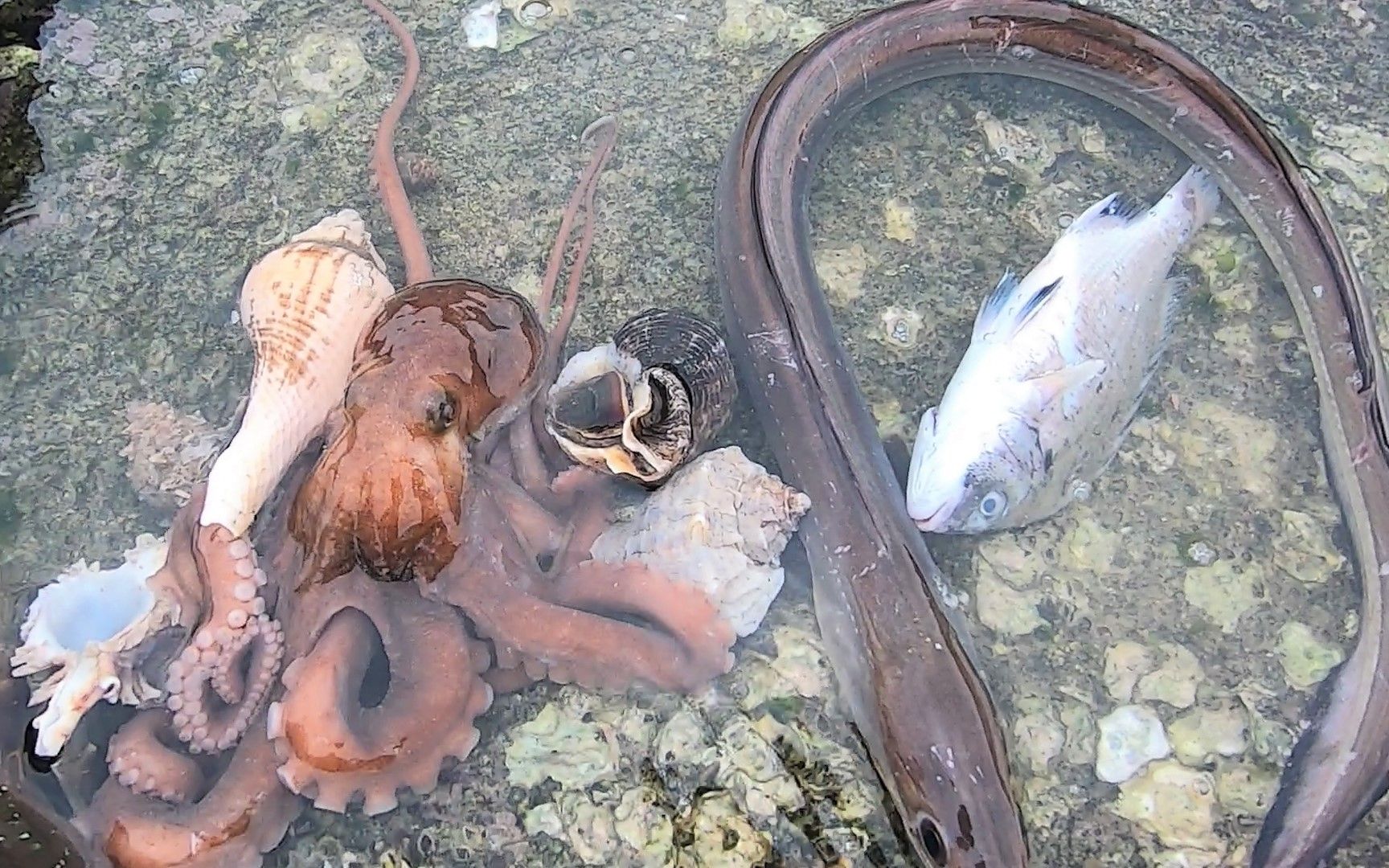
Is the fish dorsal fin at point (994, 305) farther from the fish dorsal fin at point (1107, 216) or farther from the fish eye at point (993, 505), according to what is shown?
the fish eye at point (993, 505)

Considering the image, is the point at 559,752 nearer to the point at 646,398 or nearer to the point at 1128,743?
the point at 646,398

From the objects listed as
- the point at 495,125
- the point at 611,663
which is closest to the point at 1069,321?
the point at 611,663

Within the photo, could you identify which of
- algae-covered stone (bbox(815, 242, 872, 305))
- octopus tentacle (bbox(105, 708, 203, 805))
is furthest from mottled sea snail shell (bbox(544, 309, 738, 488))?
octopus tentacle (bbox(105, 708, 203, 805))

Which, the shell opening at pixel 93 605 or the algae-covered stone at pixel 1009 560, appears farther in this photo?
the algae-covered stone at pixel 1009 560

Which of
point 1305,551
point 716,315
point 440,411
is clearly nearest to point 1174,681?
point 1305,551

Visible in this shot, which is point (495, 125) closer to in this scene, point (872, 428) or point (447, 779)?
point (872, 428)

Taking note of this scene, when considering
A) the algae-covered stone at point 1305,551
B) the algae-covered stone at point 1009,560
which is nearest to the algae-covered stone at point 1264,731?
the algae-covered stone at point 1305,551

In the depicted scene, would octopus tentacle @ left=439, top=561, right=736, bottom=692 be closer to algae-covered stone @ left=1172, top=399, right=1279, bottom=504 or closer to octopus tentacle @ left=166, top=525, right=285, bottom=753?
octopus tentacle @ left=166, top=525, right=285, bottom=753
